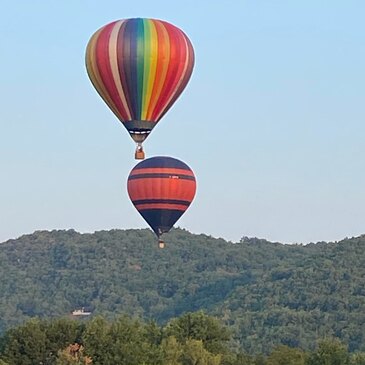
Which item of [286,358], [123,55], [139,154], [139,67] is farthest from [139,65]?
[286,358]

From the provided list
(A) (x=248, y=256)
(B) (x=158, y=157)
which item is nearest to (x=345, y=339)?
(B) (x=158, y=157)

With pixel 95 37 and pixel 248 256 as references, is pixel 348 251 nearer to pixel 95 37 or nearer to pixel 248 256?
pixel 248 256

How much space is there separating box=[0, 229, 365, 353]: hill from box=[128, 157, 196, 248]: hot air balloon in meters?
50.8

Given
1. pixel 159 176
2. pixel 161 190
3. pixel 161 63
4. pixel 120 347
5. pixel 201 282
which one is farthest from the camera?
pixel 201 282

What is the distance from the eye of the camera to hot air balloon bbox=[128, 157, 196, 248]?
4384 cm

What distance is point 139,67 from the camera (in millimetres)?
39844

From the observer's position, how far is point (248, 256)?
182250mm

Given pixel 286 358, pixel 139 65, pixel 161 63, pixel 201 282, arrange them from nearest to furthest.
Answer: pixel 139 65, pixel 161 63, pixel 286 358, pixel 201 282

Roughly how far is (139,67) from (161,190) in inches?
218

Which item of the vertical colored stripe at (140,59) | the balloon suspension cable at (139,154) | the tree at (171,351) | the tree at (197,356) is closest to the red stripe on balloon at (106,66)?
the vertical colored stripe at (140,59)

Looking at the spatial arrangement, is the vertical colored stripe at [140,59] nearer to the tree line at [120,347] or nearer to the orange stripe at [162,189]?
the orange stripe at [162,189]

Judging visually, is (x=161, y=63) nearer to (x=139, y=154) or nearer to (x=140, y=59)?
(x=140, y=59)

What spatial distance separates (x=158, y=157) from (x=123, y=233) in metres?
148

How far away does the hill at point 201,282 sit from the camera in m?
108
